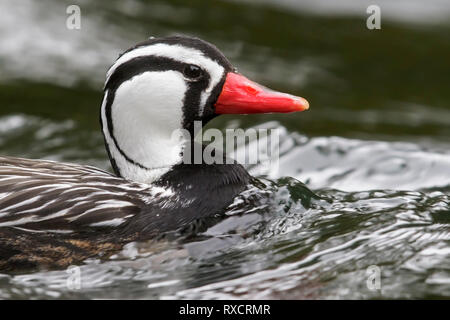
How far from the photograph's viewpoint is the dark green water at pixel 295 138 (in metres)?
5.99

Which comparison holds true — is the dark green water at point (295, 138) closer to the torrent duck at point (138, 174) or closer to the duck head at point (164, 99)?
the torrent duck at point (138, 174)

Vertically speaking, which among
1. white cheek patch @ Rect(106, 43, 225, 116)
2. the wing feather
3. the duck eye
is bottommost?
the wing feather

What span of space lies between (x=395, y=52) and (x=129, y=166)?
5.88 metres

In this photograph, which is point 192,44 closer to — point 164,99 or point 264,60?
point 164,99

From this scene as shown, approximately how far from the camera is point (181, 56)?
6.72 meters

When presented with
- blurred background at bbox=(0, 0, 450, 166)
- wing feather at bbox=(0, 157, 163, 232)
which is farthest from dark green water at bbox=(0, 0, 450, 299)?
wing feather at bbox=(0, 157, 163, 232)

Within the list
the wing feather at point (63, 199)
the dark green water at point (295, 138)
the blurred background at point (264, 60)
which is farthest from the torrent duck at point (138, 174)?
the blurred background at point (264, 60)

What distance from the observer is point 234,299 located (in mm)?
5727

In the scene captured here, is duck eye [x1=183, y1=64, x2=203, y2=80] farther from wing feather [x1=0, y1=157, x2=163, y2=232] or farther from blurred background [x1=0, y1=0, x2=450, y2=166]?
blurred background [x1=0, y1=0, x2=450, y2=166]

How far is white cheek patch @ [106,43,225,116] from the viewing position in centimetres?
667

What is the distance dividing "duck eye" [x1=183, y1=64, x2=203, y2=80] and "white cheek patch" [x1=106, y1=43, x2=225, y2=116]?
34 mm

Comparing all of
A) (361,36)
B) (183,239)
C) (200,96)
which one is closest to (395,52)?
(361,36)

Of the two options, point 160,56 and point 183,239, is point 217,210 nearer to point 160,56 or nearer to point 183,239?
point 183,239
